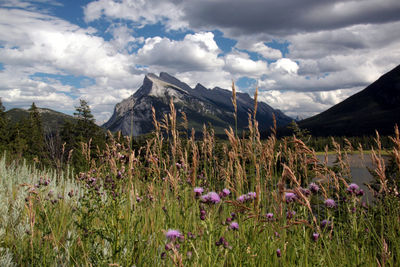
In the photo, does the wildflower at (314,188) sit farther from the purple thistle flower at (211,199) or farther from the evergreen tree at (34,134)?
the evergreen tree at (34,134)

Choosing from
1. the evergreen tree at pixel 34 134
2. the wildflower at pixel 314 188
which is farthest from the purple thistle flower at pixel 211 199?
the evergreen tree at pixel 34 134

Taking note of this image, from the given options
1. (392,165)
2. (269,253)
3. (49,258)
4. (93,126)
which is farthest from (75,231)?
(93,126)

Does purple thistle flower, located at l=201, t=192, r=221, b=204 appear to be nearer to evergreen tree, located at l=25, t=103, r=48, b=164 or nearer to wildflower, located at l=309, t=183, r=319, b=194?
wildflower, located at l=309, t=183, r=319, b=194

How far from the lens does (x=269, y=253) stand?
240cm

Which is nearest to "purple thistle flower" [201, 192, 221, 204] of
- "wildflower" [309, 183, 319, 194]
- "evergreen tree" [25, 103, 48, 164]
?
"wildflower" [309, 183, 319, 194]

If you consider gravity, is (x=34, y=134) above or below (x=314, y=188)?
above

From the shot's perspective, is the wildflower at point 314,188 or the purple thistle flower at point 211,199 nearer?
the purple thistle flower at point 211,199

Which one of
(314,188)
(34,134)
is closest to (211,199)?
(314,188)

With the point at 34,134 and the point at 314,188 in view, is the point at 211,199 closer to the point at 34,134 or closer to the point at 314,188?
the point at 314,188

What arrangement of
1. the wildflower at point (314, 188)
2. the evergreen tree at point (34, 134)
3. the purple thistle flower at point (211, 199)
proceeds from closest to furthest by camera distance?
the purple thistle flower at point (211, 199), the wildflower at point (314, 188), the evergreen tree at point (34, 134)

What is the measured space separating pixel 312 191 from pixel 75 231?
3.02 metres

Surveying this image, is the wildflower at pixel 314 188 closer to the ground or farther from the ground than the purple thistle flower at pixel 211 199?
closer to the ground

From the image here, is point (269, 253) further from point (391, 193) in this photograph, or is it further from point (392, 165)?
point (392, 165)

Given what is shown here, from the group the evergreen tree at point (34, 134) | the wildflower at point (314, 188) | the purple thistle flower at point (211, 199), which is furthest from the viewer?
the evergreen tree at point (34, 134)
